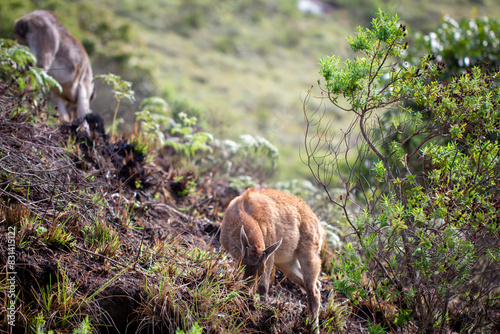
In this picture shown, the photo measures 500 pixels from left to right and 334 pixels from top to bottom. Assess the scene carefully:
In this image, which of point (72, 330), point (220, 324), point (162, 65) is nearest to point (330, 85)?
point (220, 324)

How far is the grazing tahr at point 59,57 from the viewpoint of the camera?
7.73 m

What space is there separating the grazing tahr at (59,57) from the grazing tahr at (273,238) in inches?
144

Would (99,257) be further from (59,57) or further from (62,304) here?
(59,57)

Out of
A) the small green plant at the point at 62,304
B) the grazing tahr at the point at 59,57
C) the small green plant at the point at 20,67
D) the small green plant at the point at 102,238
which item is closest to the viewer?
the small green plant at the point at 62,304

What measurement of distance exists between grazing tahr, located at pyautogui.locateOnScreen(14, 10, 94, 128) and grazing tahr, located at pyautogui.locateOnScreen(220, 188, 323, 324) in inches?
144

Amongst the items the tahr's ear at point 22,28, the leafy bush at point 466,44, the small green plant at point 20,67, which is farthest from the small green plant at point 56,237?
the leafy bush at point 466,44

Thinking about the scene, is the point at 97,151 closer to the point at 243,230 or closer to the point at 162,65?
the point at 243,230

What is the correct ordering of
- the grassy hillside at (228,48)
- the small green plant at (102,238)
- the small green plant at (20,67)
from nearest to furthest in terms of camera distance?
the small green plant at (102,238)
the small green plant at (20,67)
the grassy hillside at (228,48)

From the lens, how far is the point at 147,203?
21.0ft

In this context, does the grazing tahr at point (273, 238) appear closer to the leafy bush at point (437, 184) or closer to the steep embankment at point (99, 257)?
the steep embankment at point (99, 257)

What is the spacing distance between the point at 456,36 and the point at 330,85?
7.64 metres

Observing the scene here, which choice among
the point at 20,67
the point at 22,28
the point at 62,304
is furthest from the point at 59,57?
the point at 62,304

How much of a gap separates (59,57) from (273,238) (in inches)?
233

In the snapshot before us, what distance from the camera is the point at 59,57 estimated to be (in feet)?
27.1
